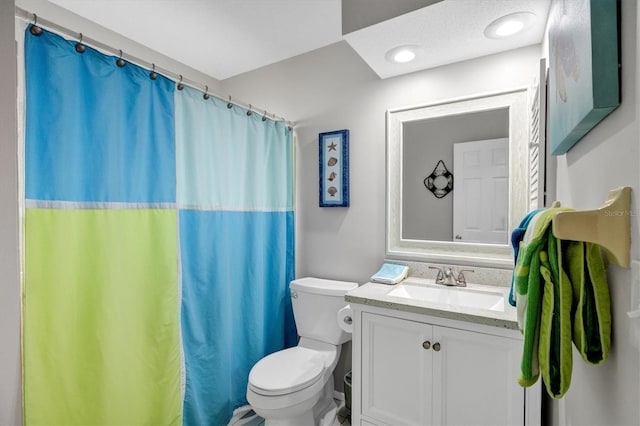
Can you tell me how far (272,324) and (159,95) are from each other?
64.2 inches

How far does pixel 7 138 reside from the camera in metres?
0.96

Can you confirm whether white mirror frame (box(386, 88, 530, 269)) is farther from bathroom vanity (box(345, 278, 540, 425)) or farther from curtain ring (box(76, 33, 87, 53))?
curtain ring (box(76, 33, 87, 53))

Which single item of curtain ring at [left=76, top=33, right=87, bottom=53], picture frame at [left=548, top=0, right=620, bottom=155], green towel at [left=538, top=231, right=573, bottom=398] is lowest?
green towel at [left=538, top=231, right=573, bottom=398]

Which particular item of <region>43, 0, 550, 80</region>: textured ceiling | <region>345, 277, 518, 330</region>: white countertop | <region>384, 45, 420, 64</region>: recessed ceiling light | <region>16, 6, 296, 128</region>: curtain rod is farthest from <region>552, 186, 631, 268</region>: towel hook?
<region>16, 6, 296, 128</region>: curtain rod

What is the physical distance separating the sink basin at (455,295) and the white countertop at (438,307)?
0.12 ft

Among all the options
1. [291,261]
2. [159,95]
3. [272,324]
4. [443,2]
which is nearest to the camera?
[443,2]

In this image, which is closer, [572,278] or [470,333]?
[572,278]

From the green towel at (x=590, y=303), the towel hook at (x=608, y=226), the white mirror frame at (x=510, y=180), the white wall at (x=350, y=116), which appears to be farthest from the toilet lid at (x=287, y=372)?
the towel hook at (x=608, y=226)

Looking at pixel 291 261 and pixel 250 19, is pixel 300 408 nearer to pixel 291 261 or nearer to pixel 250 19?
pixel 291 261

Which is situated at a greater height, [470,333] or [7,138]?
[7,138]

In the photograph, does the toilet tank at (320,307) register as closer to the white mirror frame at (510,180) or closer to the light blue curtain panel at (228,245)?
the light blue curtain panel at (228,245)

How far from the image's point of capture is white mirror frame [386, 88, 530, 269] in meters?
1.69

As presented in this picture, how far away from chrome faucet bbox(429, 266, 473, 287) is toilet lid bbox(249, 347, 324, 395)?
0.86 meters

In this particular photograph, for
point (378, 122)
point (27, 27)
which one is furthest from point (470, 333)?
point (27, 27)
